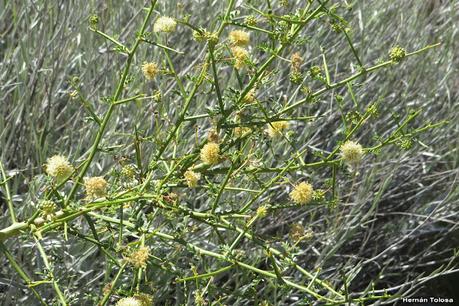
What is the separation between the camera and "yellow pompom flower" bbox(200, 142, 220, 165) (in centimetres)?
149

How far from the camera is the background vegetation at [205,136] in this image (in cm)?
204

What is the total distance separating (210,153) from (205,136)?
0.52m

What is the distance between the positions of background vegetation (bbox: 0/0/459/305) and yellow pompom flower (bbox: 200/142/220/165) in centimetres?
6

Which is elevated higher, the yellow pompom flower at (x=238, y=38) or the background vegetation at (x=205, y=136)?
the yellow pompom flower at (x=238, y=38)

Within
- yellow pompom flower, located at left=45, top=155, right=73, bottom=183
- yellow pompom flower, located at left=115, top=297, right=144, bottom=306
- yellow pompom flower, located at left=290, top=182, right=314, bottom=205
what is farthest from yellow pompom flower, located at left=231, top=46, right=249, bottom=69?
yellow pompom flower, located at left=115, top=297, right=144, bottom=306

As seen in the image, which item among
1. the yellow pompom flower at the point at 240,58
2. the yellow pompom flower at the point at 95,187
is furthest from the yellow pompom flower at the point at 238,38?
the yellow pompom flower at the point at 95,187

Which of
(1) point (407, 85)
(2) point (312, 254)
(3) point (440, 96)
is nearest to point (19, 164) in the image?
(2) point (312, 254)

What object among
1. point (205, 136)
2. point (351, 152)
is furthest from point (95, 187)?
point (205, 136)

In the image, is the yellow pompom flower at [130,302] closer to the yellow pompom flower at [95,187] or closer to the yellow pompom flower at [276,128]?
the yellow pompom flower at [95,187]

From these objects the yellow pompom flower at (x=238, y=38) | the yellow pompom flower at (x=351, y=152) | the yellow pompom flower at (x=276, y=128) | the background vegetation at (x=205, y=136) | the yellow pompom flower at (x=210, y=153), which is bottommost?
the background vegetation at (x=205, y=136)

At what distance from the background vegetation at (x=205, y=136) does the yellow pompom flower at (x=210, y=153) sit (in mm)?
64

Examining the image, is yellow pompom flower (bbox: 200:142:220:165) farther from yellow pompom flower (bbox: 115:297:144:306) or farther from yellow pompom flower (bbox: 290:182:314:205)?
yellow pompom flower (bbox: 115:297:144:306)

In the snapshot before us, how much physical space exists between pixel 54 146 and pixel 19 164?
128 mm

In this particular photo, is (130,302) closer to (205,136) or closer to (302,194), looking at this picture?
(302,194)
